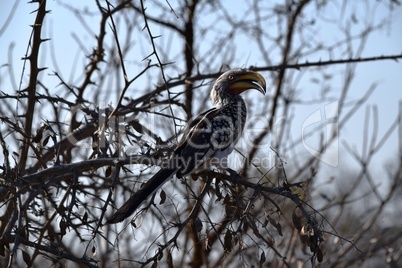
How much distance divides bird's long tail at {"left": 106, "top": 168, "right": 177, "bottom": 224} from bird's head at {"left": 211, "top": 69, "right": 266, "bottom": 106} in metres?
1.28

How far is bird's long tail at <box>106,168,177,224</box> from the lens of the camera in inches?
112

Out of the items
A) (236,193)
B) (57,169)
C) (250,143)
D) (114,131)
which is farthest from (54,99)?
(250,143)

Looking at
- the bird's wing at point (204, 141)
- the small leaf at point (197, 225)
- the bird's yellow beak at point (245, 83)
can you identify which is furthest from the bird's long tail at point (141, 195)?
the bird's yellow beak at point (245, 83)

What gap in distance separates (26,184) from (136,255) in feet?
11.8

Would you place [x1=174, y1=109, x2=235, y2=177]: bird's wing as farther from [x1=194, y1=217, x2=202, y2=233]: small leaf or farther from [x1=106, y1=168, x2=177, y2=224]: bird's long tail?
[x1=194, y1=217, x2=202, y2=233]: small leaf

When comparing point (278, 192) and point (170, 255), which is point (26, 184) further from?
point (278, 192)

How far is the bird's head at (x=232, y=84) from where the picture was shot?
4332mm

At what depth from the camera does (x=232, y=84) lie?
4434 mm

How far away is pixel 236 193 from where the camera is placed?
294cm

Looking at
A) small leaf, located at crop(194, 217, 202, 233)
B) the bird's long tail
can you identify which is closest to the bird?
the bird's long tail

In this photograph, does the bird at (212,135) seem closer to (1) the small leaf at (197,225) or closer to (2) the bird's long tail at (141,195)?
(2) the bird's long tail at (141,195)

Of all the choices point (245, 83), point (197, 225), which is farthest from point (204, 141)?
point (197, 225)

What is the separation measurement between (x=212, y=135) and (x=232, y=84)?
729 mm

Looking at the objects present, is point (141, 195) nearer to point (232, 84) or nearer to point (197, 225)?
point (197, 225)
